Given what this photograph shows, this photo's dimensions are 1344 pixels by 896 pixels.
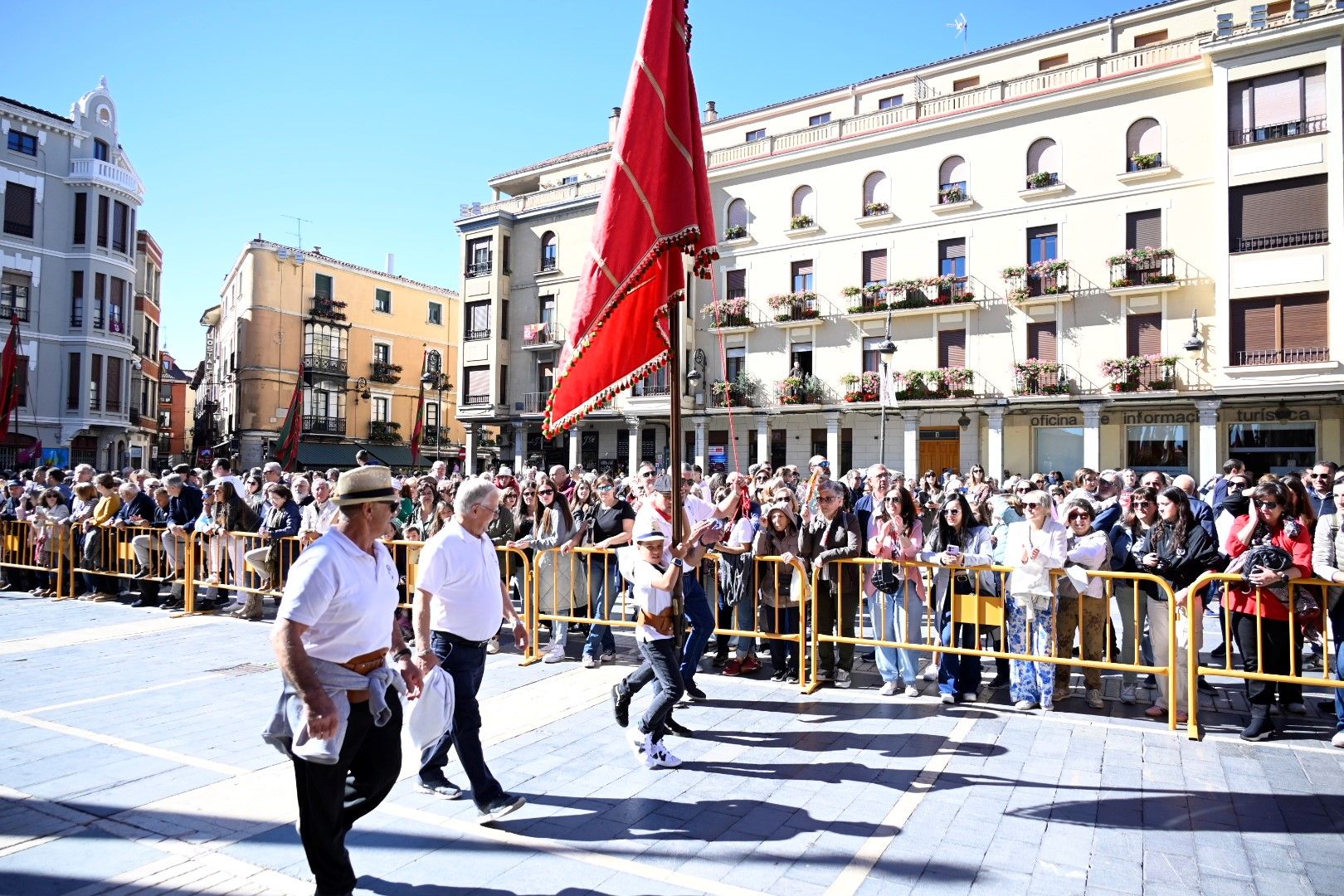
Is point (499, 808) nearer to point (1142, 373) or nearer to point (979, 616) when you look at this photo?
point (979, 616)

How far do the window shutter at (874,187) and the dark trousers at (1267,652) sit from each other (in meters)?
25.7

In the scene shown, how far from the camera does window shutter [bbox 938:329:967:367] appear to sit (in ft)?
92.2

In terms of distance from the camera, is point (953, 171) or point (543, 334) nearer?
point (953, 171)

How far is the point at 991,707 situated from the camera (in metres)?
6.84

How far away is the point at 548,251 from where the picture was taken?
37.4 m

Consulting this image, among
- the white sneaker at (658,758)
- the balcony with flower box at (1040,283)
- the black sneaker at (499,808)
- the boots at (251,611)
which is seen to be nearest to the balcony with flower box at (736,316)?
the balcony with flower box at (1040,283)

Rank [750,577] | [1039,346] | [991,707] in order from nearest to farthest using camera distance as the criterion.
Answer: [991,707] → [750,577] → [1039,346]

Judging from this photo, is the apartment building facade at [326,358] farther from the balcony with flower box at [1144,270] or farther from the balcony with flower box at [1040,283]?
the balcony with flower box at [1144,270]

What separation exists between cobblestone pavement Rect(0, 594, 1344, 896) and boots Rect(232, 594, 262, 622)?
3.37 meters

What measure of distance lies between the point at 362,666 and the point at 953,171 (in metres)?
29.2

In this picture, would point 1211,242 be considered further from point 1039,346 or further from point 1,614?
point 1,614

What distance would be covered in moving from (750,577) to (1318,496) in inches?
283

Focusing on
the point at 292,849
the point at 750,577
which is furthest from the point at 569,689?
the point at 292,849

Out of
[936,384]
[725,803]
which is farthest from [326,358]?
[725,803]
